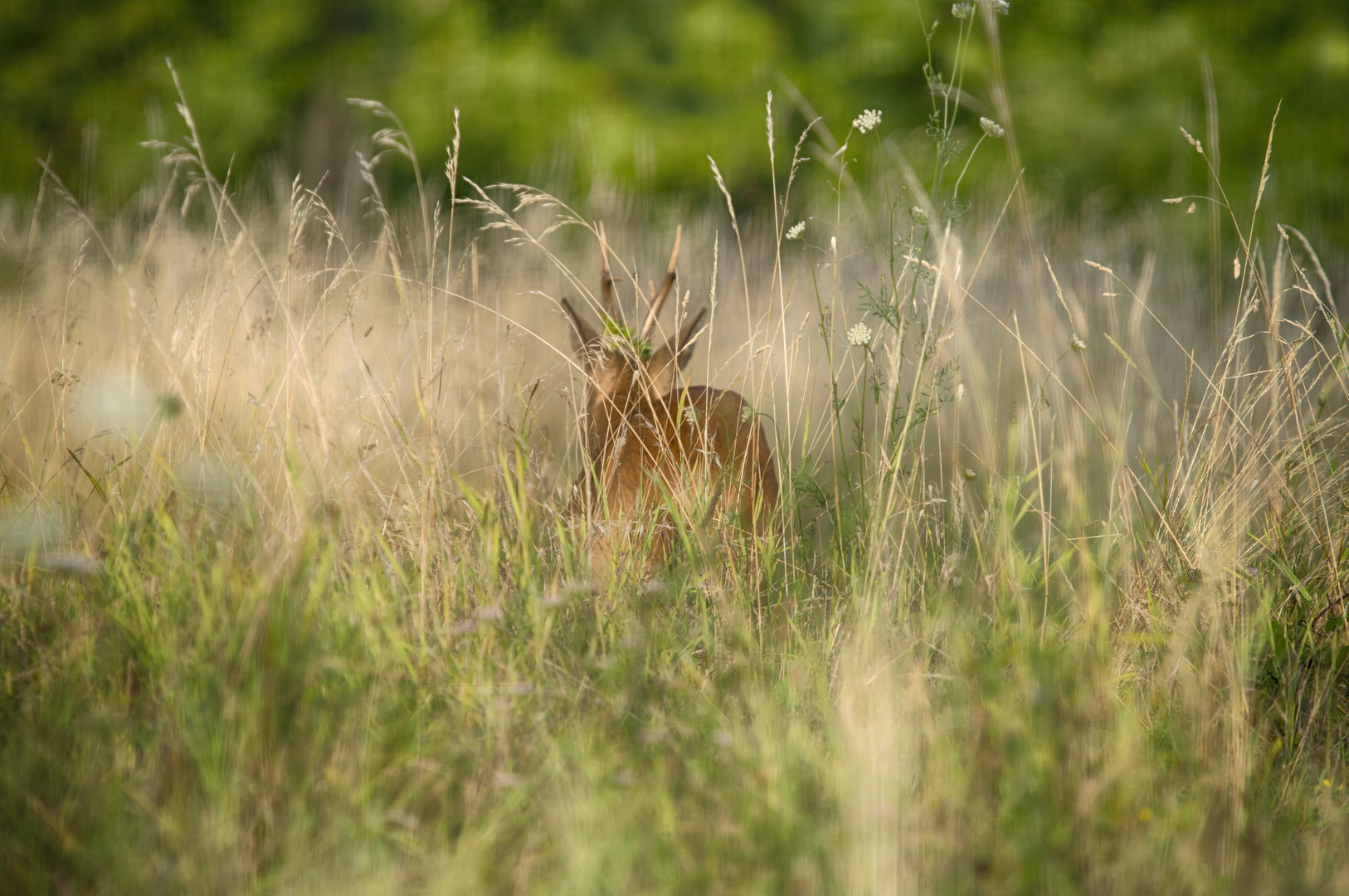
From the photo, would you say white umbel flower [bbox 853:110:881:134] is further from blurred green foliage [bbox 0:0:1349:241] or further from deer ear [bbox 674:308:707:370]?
blurred green foliage [bbox 0:0:1349:241]

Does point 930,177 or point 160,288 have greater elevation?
point 930,177

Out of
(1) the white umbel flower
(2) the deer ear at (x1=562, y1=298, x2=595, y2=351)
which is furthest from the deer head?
(1) the white umbel flower

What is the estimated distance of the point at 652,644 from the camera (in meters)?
2.07

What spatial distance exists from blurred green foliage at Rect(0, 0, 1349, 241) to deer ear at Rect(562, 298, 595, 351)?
8999 mm

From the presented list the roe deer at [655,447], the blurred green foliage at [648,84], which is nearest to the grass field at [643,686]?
the roe deer at [655,447]

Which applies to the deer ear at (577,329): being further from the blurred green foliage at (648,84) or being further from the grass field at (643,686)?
the blurred green foliage at (648,84)

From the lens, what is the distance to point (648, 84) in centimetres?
1266

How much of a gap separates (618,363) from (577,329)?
0.50ft

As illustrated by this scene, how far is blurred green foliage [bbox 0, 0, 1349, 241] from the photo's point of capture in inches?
464

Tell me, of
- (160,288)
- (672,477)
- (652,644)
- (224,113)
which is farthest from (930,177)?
(652,644)


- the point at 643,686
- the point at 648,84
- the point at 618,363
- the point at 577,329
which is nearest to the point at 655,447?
the point at 618,363

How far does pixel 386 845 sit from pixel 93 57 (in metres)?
13.4

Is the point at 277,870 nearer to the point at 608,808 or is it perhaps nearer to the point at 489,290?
the point at 608,808

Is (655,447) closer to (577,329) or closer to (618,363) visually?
(618,363)
